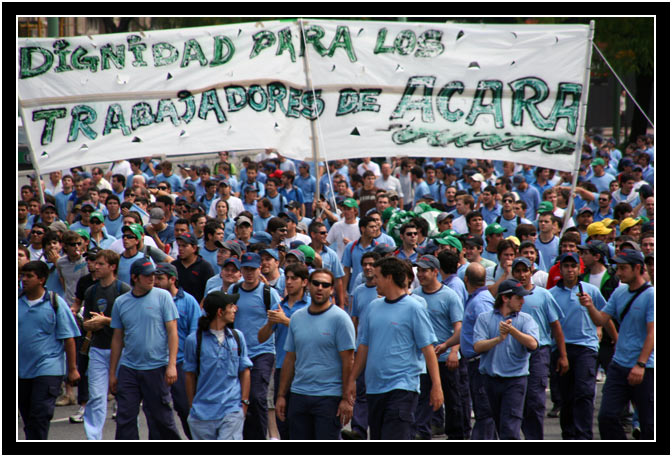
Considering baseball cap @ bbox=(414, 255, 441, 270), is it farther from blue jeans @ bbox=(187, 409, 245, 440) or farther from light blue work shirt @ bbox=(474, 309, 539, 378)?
blue jeans @ bbox=(187, 409, 245, 440)

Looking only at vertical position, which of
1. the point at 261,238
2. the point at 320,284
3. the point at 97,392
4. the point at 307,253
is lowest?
the point at 97,392

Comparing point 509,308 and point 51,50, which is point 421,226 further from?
point 51,50

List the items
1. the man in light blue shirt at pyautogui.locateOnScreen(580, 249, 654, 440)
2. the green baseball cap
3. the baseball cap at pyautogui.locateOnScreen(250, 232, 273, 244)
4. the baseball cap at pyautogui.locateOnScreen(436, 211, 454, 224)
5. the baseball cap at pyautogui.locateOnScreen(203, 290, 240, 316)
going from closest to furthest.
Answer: the baseball cap at pyautogui.locateOnScreen(203, 290, 240, 316), the man in light blue shirt at pyautogui.locateOnScreen(580, 249, 654, 440), the green baseball cap, the baseball cap at pyautogui.locateOnScreen(250, 232, 273, 244), the baseball cap at pyautogui.locateOnScreen(436, 211, 454, 224)

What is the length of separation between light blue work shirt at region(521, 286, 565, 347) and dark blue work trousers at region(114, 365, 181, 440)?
9.71 ft

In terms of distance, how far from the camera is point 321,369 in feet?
22.0

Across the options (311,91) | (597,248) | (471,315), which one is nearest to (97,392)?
(471,315)

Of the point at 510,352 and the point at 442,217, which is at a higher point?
the point at 442,217

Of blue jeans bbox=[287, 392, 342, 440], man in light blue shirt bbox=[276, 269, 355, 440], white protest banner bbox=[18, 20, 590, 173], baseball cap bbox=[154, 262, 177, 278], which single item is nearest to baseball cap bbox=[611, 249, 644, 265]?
man in light blue shirt bbox=[276, 269, 355, 440]

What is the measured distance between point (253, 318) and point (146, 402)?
110 cm

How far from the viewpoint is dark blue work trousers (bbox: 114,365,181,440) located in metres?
7.48

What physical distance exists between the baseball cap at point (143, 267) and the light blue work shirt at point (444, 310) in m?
2.34

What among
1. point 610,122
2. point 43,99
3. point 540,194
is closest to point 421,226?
point 43,99

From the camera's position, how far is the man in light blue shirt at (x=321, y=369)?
21.9ft

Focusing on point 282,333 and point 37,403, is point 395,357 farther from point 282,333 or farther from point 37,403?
point 37,403
